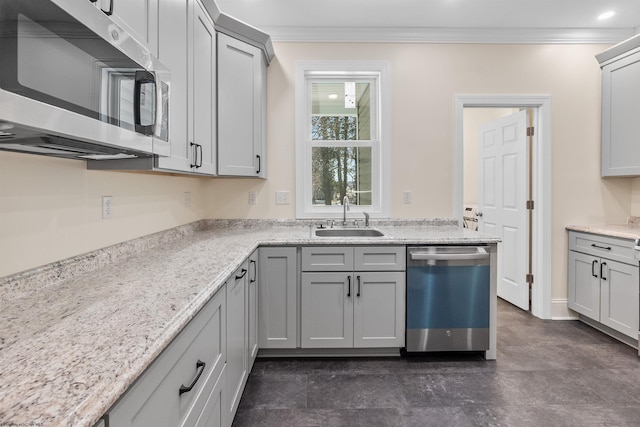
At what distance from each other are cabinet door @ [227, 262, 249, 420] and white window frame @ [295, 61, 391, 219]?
130cm

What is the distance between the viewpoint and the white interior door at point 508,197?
128 inches

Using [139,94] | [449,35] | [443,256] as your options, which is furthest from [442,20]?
[139,94]

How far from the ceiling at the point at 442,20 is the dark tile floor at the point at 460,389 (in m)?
2.65

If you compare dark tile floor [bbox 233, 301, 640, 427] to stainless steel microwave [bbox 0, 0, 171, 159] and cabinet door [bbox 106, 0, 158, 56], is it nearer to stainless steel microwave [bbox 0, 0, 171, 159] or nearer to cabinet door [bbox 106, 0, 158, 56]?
stainless steel microwave [bbox 0, 0, 171, 159]

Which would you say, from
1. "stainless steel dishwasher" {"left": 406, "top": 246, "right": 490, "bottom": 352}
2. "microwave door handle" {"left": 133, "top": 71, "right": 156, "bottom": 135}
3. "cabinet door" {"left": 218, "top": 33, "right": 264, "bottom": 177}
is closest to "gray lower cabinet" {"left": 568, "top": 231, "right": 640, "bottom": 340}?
"stainless steel dishwasher" {"left": 406, "top": 246, "right": 490, "bottom": 352}

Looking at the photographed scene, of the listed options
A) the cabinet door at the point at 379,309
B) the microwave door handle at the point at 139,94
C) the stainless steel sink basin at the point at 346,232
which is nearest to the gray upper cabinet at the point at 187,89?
the microwave door handle at the point at 139,94

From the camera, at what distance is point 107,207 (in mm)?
1630

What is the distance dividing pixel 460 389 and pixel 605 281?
1647 mm

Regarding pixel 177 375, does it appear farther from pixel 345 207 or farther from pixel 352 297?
pixel 345 207

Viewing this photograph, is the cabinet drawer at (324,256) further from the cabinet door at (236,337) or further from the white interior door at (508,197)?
the white interior door at (508,197)

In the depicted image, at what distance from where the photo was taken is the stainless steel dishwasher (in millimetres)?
2344

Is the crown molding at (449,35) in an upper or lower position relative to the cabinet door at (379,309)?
upper

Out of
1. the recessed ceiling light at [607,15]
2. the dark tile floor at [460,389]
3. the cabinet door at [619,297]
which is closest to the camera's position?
the dark tile floor at [460,389]

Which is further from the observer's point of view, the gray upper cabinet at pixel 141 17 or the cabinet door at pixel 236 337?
the cabinet door at pixel 236 337
